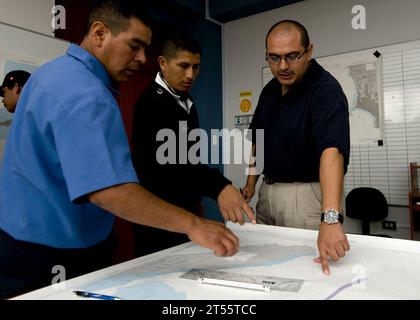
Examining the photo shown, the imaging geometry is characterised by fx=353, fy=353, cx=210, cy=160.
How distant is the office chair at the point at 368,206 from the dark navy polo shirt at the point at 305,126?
1679mm

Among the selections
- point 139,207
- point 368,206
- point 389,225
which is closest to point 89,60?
point 139,207

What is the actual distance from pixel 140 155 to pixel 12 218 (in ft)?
2.06

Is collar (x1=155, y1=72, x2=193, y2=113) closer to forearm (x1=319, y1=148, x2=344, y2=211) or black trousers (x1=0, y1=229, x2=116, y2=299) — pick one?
forearm (x1=319, y1=148, x2=344, y2=211)

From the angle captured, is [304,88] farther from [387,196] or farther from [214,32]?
[214,32]

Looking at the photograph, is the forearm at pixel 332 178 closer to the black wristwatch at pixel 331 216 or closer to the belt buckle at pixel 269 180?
the black wristwatch at pixel 331 216

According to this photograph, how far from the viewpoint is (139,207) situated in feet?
2.58

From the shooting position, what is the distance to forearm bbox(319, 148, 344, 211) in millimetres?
1071

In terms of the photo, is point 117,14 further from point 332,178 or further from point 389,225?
point 389,225

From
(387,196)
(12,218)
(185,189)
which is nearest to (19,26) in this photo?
(185,189)

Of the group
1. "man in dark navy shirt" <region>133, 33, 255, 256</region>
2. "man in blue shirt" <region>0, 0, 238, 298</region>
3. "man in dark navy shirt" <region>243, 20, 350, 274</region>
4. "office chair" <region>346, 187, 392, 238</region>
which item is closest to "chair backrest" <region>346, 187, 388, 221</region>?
"office chair" <region>346, 187, 392, 238</region>

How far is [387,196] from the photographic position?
2.98m

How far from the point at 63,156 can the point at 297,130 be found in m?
0.90

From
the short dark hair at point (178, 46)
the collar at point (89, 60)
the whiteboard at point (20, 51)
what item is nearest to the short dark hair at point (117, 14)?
the collar at point (89, 60)

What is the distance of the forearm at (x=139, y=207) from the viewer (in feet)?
2.50
